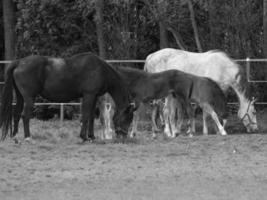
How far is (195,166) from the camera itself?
1194cm

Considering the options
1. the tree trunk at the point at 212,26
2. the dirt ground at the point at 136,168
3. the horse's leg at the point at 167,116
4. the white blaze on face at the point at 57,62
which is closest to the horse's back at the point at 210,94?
the horse's leg at the point at 167,116

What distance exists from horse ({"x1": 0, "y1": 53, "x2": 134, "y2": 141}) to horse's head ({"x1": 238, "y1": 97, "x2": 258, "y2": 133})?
3.91 meters

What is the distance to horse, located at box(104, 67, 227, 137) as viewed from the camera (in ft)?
55.4

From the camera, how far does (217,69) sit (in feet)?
61.7

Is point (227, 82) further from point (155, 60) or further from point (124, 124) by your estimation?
point (124, 124)

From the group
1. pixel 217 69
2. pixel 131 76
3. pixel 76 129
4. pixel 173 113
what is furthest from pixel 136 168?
pixel 217 69

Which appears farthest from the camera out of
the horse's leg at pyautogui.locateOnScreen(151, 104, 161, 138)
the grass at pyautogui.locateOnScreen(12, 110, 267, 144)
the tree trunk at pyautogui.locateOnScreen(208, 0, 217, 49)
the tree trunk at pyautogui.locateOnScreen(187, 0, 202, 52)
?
the tree trunk at pyautogui.locateOnScreen(208, 0, 217, 49)

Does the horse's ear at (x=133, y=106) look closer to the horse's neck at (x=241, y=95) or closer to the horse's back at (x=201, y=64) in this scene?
the horse's back at (x=201, y=64)

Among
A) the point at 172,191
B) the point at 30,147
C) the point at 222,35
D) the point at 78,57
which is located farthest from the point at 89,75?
the point at 222,35

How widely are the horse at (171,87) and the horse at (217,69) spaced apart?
0.96 m

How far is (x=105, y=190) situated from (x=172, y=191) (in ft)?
2.51

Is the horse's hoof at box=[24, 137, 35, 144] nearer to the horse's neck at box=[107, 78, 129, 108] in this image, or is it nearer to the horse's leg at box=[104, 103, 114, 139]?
the horse's neck at box=[107, 78, 129, 108]

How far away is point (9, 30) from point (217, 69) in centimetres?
962

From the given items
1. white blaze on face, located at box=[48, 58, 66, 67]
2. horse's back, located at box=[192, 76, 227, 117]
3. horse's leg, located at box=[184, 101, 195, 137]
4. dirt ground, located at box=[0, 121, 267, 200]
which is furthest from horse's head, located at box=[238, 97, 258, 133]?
white blaze on face, located at box=[48, 58, 66, 67]
